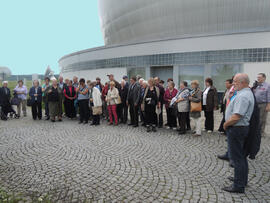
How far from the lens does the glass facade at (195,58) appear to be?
12086mm

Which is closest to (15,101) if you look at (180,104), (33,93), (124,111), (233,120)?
(33,93)

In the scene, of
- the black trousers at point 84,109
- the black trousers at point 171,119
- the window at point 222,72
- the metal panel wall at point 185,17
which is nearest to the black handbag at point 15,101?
the black trousers at point 84,109

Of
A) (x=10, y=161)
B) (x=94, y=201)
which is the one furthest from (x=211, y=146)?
(x=10, y=161)

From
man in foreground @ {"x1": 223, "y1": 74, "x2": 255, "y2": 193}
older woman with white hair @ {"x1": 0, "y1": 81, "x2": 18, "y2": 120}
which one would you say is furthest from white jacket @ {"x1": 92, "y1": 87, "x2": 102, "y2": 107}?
man in foreground @ {"x1": 223, "y1": 74, "x2": 255, "y2": 193}

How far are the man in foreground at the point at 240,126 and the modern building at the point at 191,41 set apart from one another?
37.8 ft

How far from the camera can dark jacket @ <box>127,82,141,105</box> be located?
22.1ft

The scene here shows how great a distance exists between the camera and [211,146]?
4758 mm

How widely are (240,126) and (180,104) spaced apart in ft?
10.4

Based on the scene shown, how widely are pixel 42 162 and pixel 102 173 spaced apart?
1.52m

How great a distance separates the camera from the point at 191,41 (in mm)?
13867

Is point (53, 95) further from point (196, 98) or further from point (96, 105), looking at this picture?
point (196, 98)

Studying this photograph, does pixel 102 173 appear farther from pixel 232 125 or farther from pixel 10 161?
pixel 232 125

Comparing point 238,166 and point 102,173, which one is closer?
point 238,166

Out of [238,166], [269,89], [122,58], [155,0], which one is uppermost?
[155,0]
